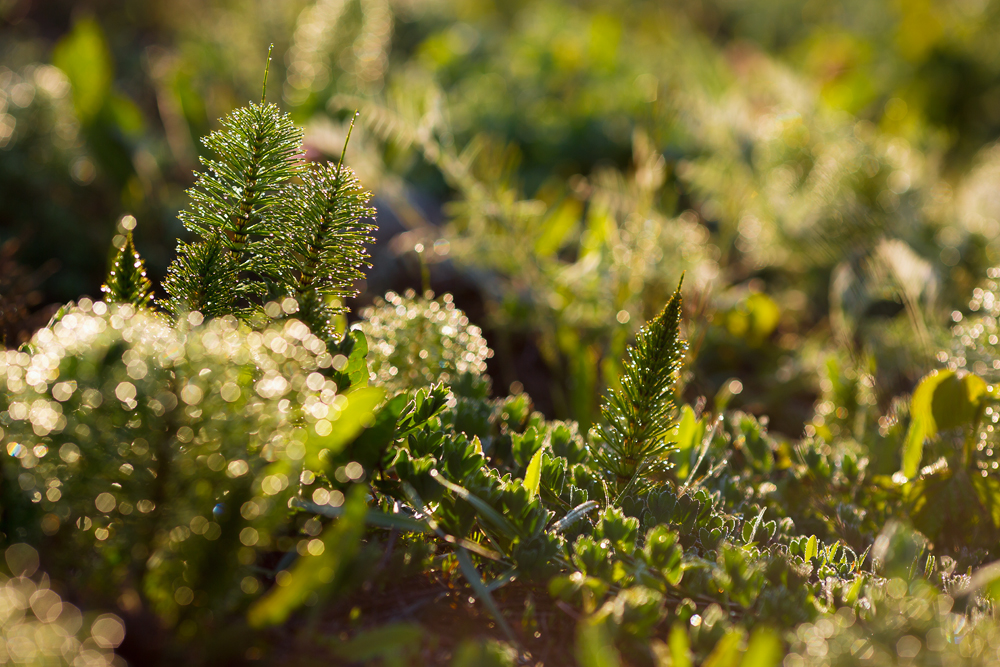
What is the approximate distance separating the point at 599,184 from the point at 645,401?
131cm

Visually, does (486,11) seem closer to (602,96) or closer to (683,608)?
(602,96)

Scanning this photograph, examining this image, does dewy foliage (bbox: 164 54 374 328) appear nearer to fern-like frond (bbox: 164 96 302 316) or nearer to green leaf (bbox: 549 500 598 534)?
fern-like frond (bbox: 164 96 302 316)

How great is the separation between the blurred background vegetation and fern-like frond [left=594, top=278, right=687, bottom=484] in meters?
0.34

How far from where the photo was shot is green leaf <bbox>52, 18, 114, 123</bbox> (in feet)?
5.69

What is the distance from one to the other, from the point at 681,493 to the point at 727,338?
78cm

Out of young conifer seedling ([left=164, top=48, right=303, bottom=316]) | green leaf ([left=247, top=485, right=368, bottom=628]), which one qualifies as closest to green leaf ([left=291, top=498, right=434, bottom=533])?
green leaf ([left=247, top=485, right=368, bottom=628])

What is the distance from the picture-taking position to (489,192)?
138 centimetres

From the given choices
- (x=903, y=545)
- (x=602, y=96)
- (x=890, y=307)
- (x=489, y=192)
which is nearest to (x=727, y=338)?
(x=890, y=307)

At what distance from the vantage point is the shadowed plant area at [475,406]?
56 cm

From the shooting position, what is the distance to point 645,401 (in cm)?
74

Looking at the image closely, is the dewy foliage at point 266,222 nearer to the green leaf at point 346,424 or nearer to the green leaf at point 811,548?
the green leaf at point 346,424

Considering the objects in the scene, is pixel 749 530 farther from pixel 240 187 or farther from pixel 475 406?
pixel 240 187

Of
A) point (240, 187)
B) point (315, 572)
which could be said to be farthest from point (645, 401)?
point (240, 187)

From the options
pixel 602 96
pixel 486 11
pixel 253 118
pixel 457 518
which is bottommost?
pixel 457 518
